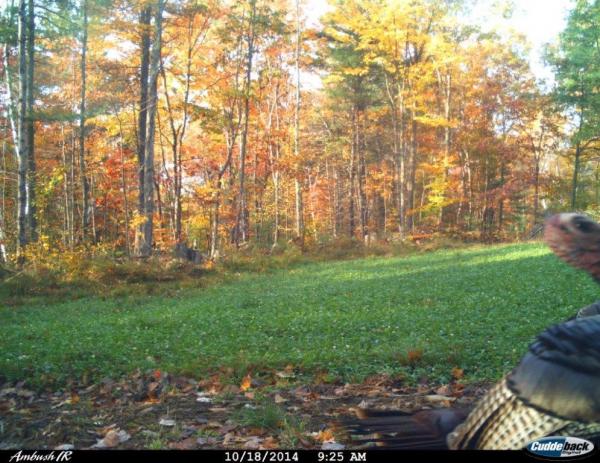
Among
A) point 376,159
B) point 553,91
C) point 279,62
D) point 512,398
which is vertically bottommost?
point 512,398

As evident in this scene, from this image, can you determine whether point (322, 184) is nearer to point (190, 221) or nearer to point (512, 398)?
point (190, 221)

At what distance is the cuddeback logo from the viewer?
1.23 metres

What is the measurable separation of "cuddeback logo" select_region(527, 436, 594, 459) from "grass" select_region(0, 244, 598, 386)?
4.26m

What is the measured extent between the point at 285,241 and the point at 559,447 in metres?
22.8

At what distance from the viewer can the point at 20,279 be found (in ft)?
45.9

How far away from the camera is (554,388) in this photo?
1.18 meters

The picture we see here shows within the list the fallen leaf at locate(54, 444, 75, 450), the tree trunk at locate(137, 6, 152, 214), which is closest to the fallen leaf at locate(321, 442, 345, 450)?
the fallen leaf at locate(54, 444, 75, 450)

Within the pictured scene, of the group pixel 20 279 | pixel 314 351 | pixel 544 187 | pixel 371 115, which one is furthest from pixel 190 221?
pixel 314 351

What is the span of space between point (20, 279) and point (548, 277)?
43.8 ft

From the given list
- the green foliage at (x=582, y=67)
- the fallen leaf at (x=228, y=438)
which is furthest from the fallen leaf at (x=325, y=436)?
the green foliage at (x=582, y=67)

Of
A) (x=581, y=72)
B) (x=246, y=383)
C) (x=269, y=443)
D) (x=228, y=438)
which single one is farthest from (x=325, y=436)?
(x=581, y=72)

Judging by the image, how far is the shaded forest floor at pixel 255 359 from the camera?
425cm

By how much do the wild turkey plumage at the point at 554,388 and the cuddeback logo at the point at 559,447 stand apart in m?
0.02

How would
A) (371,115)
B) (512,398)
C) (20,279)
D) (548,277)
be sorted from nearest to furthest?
(512,398) → (548,277) → (20,279) → (371,115)
